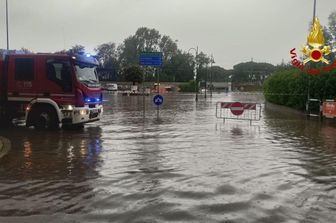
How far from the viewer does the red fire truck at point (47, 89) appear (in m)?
15.6

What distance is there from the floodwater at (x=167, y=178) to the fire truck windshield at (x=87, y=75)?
228 cm

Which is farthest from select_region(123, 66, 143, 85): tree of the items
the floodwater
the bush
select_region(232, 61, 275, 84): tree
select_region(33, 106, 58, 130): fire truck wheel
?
the floodwater

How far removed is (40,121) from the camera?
1606cm

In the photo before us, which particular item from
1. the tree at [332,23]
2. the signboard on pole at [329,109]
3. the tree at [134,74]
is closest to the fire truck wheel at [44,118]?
the signboard on pole at [329,109]

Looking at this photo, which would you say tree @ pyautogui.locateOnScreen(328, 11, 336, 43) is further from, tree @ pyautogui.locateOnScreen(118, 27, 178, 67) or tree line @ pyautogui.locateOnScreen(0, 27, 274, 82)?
tree @ pyautogui.locateOnScreen(118, 27, 178, 67)

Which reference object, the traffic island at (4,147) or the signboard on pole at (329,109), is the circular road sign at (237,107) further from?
the traffic island at (4,147)

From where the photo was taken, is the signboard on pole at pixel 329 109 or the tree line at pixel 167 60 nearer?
the signboard on pole at pixel 329 109

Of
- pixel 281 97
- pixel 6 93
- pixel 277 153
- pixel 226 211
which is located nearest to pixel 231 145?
pixel 277 153

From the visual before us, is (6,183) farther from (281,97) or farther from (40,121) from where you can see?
(281,97)

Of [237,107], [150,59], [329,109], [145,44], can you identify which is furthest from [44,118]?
[145,44]

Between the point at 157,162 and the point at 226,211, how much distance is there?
3909 millimetres

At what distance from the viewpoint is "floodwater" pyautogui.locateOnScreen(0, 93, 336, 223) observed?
601 cm

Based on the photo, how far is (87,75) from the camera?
16375mm

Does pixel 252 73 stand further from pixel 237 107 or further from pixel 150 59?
pixel 237 107
